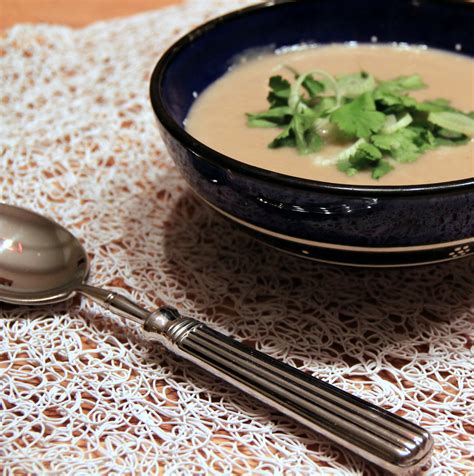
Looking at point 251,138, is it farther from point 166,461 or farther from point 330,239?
point 166,461

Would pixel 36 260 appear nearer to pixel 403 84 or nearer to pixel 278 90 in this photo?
pixel 278 90

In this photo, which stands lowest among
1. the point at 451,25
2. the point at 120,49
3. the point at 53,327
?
the point at 53,327

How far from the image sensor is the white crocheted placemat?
816 millimetres

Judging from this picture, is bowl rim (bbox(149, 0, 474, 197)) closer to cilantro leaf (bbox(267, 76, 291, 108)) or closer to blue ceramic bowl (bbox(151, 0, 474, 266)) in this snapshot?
blue ceramic bowl (bbox(151, 0, 474, 266))

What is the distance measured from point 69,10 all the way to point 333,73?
80 centimetres

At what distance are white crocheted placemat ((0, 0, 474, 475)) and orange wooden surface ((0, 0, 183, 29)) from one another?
0.44 metres

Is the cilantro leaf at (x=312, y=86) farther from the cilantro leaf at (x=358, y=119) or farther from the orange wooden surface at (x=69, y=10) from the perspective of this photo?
the orange wooden surface at (x=69, y=10)

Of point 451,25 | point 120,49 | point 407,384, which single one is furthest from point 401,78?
point 120,49

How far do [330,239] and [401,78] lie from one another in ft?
1.64

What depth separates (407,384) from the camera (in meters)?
0.90

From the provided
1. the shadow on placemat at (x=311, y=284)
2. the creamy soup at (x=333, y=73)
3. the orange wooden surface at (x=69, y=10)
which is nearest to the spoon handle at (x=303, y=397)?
the shadow on placemat at (x=311, y=284)

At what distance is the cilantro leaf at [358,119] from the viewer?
1031 millimetres

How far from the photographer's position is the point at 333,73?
133 cm

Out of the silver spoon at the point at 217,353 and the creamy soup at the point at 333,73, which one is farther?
the creamy soup at the point at 333,73
